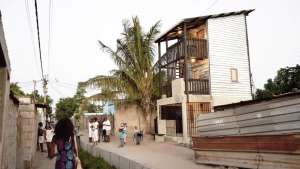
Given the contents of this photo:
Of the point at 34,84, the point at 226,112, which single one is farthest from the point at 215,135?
the point at 34,84

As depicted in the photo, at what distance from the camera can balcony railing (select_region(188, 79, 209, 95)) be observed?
20.2 metres

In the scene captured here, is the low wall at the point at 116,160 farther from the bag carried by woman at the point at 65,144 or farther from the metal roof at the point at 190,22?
the metal roof at the point at 190,22

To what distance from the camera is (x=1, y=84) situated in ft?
18.6

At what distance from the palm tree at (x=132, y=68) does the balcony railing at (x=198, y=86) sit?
4821 mm

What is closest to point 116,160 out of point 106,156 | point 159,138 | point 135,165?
point 106,156

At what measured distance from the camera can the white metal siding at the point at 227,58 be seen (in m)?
20.7

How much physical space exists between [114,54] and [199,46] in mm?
6639

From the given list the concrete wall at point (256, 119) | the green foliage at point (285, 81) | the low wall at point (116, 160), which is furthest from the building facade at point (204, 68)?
the concrete wall at point (256, 119)

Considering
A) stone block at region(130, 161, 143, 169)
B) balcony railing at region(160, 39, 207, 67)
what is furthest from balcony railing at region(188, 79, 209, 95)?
stone block at region(130, 161, 143, 169)

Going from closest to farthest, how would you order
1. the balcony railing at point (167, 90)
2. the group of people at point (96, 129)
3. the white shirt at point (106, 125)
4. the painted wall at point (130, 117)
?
the group of people at point (96, 129) < the white shirt at point (106, 125) < the balcony railing at point (167, 90) < the painted wall at point (130, 117)

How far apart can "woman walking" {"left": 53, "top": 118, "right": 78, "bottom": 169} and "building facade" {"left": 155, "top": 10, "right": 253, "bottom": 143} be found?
13.4 m

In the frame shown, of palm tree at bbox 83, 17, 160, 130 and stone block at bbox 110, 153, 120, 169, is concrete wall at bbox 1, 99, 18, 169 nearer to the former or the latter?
stone block at bbox 110, 153, 120, 169

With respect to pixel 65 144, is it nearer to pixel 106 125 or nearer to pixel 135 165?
pixel 135 165

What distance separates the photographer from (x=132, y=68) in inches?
961
